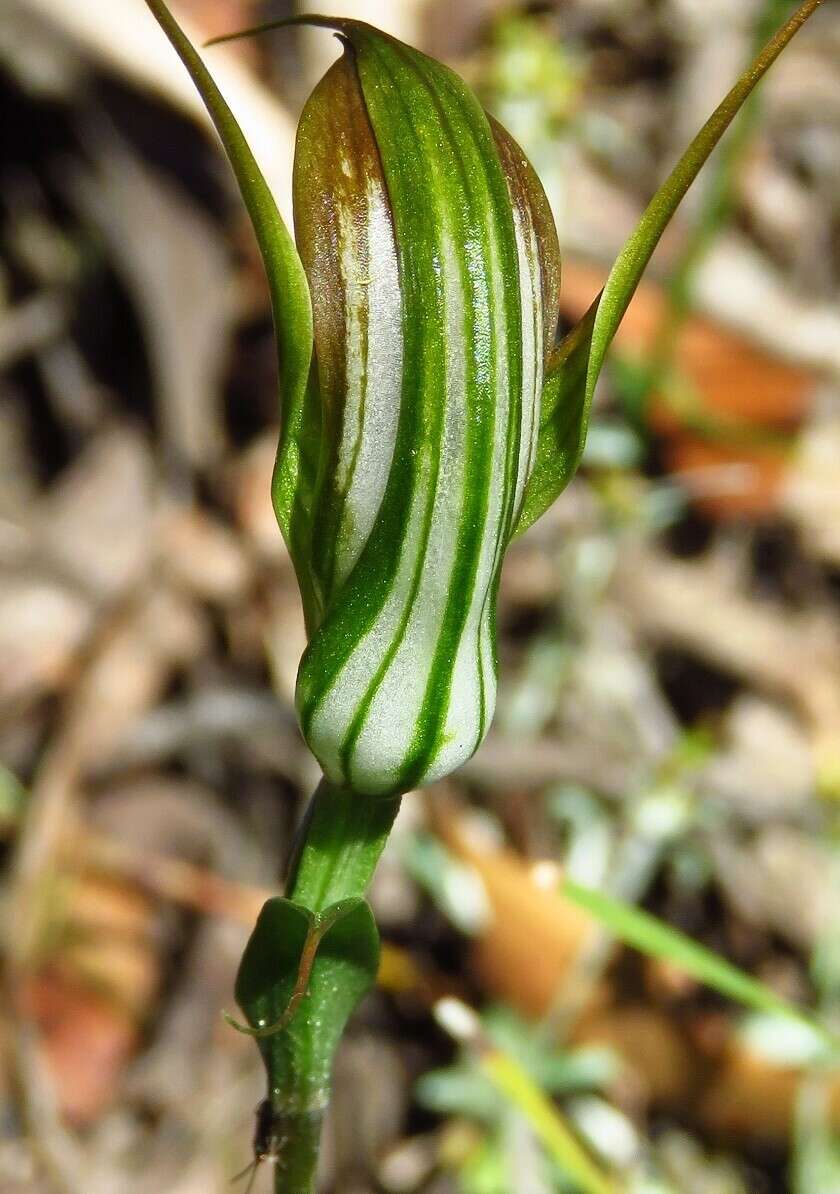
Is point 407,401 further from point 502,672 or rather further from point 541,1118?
point 502,672

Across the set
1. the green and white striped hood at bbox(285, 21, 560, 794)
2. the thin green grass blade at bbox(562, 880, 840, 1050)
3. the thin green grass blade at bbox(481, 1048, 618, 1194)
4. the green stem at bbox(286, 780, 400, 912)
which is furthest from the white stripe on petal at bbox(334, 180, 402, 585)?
the thin green grass blade at bbox(481, 1048, 618, 1194)

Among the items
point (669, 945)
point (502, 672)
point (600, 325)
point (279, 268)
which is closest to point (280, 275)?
point (279, 268)

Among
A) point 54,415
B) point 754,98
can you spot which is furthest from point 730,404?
point 54,415

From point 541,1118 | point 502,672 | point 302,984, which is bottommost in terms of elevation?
point 302,984

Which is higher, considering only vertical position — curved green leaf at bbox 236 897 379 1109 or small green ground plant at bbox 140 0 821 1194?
small green ground plant at bbox 140 0 821 1194

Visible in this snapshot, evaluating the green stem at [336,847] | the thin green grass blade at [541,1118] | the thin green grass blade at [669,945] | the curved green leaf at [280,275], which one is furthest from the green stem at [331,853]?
the thin green grass blade at [541,1118]

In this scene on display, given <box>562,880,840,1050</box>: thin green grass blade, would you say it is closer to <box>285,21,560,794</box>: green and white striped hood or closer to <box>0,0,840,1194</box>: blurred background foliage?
<box>0,0,840,1194</box>: blurred background foliage
